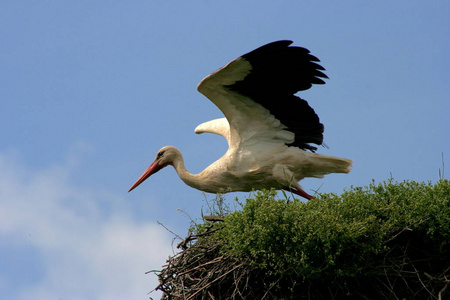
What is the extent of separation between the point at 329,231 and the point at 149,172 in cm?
341

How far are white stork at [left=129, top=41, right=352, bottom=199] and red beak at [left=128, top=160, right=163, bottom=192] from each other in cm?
92

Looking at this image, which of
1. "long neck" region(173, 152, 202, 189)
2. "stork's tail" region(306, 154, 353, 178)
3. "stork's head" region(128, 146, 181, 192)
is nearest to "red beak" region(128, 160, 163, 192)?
"stork's head" region(128, 146, 181, 192)

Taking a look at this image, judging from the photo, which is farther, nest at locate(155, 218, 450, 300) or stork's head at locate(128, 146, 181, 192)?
stork's head at locate(128, 146, 181, 192)

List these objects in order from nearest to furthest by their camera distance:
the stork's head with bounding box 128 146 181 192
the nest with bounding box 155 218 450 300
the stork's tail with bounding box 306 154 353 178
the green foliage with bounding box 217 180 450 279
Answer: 1. the green foliage with bounding box 217 180 450 279
2. the nest with bounding box 155 218 450 300
3. the stork's tail with bounding box 306 154 353 178
4. the stork's head with bounding box 128 146 181 192

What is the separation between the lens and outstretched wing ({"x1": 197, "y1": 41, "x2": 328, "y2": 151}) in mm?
6578

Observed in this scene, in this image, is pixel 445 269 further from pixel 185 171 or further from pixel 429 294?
pixel 185 171

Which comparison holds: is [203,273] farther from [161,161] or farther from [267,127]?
[161,161]

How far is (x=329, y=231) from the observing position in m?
5.31

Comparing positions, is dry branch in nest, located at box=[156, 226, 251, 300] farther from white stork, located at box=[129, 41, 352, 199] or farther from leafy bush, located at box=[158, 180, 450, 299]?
white stork, located at box=[129, 41, 352, 199]

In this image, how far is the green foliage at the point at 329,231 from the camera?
17.5 feet

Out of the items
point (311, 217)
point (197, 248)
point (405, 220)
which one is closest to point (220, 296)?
point (197, 248)

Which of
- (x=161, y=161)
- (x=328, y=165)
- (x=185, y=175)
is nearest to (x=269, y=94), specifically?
(x=328, y=165)

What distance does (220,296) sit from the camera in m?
5.70

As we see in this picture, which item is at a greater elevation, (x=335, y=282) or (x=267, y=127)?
(x=267, y=127)
